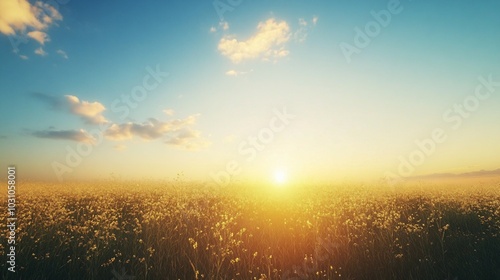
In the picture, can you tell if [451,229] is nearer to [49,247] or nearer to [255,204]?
[255,204]

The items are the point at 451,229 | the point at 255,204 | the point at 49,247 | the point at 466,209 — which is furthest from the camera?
the point at 255,204

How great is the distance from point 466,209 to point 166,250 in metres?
8.71

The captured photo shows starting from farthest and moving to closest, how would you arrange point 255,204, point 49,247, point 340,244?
point 255,204 → point 340,244 → point 49,247

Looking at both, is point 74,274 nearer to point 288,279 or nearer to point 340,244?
point 288,279

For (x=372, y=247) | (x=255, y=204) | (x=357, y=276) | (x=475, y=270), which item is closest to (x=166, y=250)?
(x=357, y=276)

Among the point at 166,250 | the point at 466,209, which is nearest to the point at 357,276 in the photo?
the point at 166,250

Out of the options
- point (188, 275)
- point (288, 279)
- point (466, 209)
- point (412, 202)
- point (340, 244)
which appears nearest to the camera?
point (288, 279)

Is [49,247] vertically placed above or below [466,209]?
above

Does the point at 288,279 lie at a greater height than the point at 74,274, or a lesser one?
lesser

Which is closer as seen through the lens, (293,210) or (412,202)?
(293,210)

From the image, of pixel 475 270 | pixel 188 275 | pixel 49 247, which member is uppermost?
pixel 49 247

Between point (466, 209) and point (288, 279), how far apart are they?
7.32 metres

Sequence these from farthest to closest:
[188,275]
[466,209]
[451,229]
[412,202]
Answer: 1. [412,202]
2. [466,209]
3. [451,229]
4. [188,275]

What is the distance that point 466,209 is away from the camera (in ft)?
28.5
